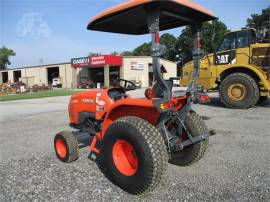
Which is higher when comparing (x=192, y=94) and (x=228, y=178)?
(x=192, y=94)

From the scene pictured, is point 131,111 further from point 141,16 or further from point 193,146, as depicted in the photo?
point 141,16

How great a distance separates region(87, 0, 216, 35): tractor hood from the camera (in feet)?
9.55

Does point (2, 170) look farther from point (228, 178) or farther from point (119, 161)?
point (228, 178)

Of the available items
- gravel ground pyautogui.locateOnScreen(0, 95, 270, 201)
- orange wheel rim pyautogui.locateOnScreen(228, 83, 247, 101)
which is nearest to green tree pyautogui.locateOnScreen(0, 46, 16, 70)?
orange wheel rim pyautogui.locateOnScreen(228, 83, 247, 101)

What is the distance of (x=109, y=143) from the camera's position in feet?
10.7

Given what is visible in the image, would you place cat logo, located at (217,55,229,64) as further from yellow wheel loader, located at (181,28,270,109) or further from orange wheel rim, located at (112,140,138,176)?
orange wheel rim, located at (112,140,138,176)

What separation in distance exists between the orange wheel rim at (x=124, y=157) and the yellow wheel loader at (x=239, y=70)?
617 centimetres

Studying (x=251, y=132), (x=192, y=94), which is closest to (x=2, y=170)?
(x=192, y=94)

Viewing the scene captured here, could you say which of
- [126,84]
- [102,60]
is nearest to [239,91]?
[126,84]

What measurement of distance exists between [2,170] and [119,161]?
1.86 meters

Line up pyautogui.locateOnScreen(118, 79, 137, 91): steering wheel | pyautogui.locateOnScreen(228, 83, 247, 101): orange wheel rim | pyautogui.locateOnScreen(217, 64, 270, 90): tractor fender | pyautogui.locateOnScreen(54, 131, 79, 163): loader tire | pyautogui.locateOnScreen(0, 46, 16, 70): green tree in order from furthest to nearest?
pyautogui.locateOnScreen(0, 46, 16, 70): green tree → pyautogui.locateOnScreen(228, 83, 247, 101): orange wheel rim → pyautogui.locateOnScreen(217, 64, 270, 90): tractor fender → pyautogui.locateOnScreen(118, 79, 137, 91): steering wheel → pyautogui.locateOnScreen(54, 131, 79, 163): loader tire

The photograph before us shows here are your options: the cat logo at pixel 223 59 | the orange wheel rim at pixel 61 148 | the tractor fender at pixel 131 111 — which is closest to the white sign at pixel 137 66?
the cat logo at pixel 223 59

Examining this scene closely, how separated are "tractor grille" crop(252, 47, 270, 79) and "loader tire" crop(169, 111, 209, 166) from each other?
Answer: 620 cm

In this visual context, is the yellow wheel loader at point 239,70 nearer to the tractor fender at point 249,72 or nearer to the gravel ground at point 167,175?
the tractor fender at point 249,72
